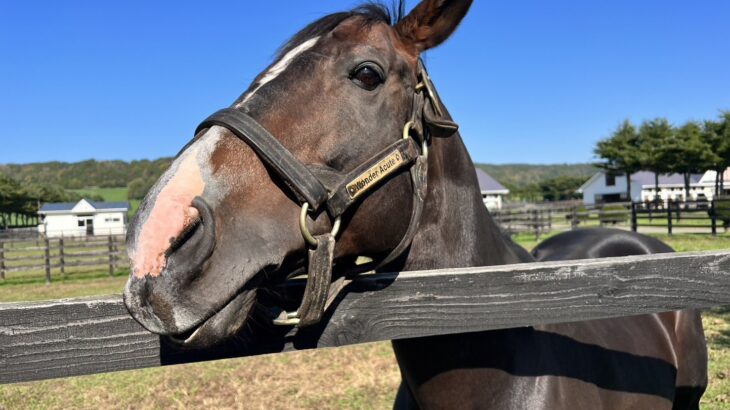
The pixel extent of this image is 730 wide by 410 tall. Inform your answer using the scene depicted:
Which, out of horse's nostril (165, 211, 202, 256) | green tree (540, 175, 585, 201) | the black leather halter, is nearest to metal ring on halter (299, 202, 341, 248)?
the black leather halter

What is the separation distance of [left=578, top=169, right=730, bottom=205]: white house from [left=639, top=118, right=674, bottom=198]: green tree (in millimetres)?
19003

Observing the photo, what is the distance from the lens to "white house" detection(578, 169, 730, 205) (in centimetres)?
6278

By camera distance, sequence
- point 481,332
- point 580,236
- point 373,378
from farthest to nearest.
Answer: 1. point 373,378
2. point 580,236
3. point 481,332

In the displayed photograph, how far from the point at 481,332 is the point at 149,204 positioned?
128cm

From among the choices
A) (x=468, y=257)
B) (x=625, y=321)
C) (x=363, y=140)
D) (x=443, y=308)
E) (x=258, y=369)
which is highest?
(x=363, y=140)

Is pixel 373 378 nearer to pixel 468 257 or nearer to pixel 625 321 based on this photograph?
pixel 625 321

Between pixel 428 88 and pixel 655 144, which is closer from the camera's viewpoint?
pixel 428 88

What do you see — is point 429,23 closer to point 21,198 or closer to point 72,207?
point 21,198

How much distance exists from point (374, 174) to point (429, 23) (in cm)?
61

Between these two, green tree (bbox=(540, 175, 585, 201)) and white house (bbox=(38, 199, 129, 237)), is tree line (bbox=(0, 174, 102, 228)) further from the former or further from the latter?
green tree (bbox=(540, 175, 585, 201))

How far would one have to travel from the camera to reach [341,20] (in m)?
1.68

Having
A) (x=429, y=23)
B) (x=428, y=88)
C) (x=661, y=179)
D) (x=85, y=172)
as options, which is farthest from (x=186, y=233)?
(x=85, y=172)

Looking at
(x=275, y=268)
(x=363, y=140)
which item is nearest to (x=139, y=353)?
(x=275, y=268)

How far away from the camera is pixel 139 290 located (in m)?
1.17
